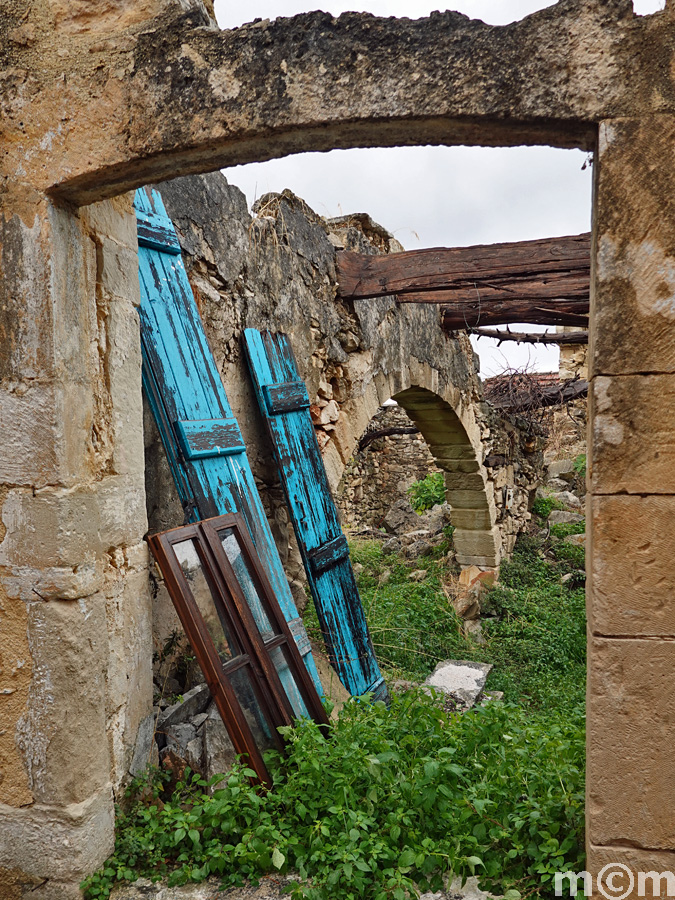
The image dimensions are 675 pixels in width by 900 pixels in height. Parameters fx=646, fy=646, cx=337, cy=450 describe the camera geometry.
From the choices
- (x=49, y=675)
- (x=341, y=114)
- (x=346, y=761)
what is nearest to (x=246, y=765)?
(x=346, y=761)

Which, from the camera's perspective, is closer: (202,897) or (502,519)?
(202,897)

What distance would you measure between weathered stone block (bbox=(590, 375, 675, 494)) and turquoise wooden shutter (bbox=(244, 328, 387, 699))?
2329 millimetres

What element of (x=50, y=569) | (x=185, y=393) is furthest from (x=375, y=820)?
(x=185, y=393)

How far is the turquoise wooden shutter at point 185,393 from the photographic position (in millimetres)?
2949

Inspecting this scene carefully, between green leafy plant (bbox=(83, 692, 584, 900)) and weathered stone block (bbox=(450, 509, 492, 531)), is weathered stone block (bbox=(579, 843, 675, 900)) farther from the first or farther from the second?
weathered stone block (bbox=(450, 509, 492, 531))

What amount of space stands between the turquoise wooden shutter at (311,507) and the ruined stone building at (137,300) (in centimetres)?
135

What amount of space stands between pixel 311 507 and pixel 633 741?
247cm

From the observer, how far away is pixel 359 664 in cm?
412

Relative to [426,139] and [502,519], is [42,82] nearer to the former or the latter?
[426,139]

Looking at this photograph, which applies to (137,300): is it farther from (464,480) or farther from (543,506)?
(543,506)

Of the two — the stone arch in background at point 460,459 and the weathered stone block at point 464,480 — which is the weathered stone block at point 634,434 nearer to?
the stone arch in background at point 460,459

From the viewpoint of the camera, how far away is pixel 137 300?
8.36 ft

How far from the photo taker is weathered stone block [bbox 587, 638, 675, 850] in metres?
1.70

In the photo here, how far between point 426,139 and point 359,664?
3173 millimetres
